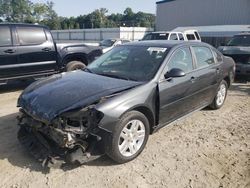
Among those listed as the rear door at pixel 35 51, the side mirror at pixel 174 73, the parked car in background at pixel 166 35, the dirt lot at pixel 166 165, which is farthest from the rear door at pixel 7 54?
the parked car in background at pixel 166 35

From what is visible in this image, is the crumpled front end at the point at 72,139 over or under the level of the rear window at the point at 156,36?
under

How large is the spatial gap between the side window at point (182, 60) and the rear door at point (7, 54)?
4.63m

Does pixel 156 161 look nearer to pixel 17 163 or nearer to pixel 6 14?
pixel 17 163

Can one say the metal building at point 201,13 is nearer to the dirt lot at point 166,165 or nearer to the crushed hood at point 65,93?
Result: the dirt lot at point 166,165

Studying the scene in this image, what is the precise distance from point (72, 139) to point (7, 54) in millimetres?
4895

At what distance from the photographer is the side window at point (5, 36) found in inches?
296

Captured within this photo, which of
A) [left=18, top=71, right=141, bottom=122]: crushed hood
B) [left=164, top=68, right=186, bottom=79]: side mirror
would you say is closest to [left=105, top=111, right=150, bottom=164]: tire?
[left=18, top=71, right=141, bottom=122]: crushed hood

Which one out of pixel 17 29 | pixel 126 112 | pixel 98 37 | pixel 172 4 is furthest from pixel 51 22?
pixel 126 112

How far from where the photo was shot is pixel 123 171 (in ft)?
12.5

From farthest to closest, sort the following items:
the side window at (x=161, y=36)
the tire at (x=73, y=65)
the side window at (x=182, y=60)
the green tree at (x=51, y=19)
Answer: the green tree at (x=51, y=19), the side window at (x=161, y=36), the tire at (x=73, y=65), the side window at (x=182, y=60)

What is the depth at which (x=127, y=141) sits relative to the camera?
3980 mm

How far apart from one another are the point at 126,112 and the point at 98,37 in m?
45.7

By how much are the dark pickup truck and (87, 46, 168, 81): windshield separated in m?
3.23

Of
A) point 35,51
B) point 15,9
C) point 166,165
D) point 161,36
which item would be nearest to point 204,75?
point 166,165
